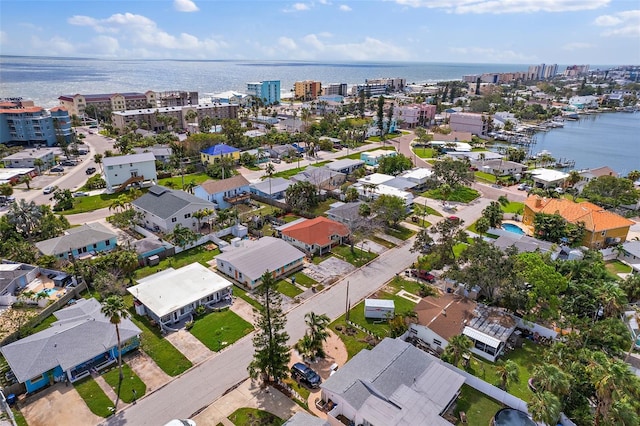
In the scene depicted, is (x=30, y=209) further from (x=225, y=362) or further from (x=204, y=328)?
(x=225, y=362)

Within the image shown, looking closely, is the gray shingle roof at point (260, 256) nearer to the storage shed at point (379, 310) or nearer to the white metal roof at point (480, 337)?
the storage shed at point (379, 310)

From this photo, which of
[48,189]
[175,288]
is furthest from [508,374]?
[48,189]

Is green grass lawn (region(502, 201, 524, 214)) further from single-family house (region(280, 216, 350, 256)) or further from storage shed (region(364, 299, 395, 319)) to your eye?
storage shed (region(364, 299, 395, 319))

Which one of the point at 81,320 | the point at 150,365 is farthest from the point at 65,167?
the point at 150,365

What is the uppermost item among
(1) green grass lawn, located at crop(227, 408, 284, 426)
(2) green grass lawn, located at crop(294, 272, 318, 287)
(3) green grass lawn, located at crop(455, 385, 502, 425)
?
(2) green grass lawn, located at crop(294, 272, 318, 287)

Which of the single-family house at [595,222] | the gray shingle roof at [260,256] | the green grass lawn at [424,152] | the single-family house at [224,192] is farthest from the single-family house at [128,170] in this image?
the single-family house at [595,222]

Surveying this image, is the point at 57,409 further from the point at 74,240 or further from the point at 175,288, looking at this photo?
the point at 74,240

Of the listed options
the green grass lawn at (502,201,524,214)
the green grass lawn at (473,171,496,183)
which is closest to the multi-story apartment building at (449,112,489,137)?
the green grass lawn at (473,171,496,183)
